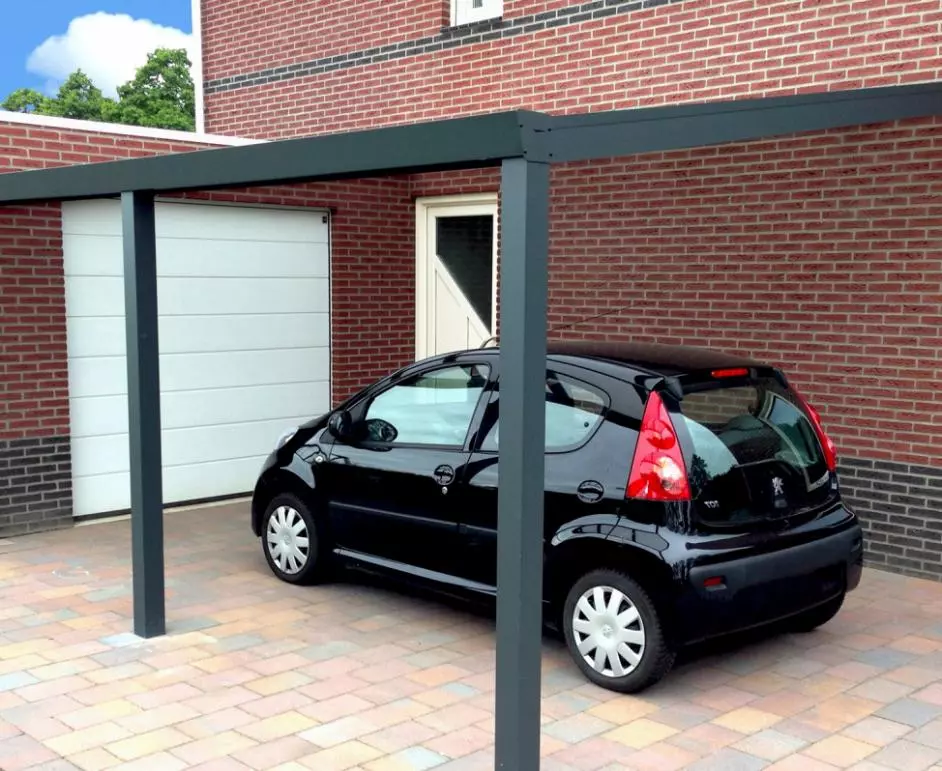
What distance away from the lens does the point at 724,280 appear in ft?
24.5

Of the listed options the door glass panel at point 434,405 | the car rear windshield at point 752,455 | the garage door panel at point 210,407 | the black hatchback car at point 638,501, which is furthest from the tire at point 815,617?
the garage door panel at point 210,407

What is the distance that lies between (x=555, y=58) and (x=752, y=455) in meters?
4.99

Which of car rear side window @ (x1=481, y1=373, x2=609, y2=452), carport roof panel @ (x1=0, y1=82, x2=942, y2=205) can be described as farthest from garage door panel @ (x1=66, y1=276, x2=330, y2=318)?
car rear side window @ (x1=481, y1=373, x2=609, y2=452)

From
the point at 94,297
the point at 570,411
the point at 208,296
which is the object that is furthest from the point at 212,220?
the point at 570,411

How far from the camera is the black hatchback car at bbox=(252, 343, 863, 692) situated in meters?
4.49

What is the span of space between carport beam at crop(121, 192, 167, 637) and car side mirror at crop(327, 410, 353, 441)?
3.43 feet

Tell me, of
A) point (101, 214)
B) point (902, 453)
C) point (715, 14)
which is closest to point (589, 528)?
point (902, 453)

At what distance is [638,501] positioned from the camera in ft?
14.9

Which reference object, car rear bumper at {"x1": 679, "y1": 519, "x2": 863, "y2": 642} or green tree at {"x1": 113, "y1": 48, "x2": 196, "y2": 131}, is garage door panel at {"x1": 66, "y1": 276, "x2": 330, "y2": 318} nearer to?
car rear bumper at {"x1": 679, "y1": 519, "x2": 863, "y2": 642}

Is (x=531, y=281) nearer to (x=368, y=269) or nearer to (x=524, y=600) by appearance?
(x=524, y=600)

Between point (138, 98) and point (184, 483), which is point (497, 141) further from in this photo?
point (138, 98)

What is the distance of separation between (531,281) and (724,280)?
14.5ft

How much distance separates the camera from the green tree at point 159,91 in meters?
49.1

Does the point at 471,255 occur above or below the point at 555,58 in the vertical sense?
below
